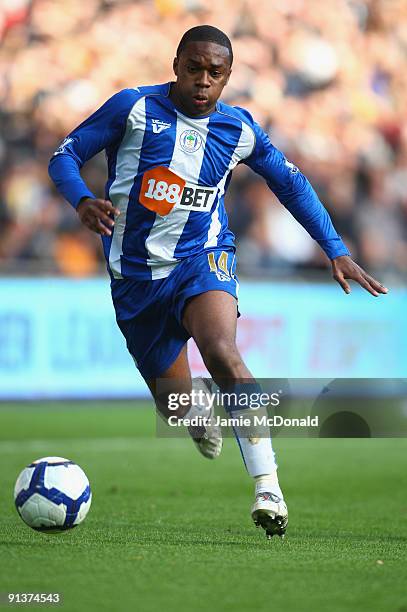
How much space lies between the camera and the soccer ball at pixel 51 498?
201 inches

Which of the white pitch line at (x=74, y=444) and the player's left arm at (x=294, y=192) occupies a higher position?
the white pitch line at (x=74, y=444)

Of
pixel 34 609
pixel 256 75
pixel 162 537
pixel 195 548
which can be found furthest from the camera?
pixel 256 75

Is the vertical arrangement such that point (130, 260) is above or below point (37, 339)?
below

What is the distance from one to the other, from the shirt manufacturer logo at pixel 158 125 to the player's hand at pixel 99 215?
0.84m

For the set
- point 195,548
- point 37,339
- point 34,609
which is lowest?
point 34,609

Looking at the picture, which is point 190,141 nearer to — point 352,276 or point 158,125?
point 158,125

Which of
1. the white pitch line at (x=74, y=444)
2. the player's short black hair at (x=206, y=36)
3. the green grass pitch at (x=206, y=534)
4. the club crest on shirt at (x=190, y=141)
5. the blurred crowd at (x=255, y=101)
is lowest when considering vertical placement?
the green grass pitch at (x=206, y=534)

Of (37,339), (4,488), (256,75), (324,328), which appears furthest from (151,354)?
(256,75)

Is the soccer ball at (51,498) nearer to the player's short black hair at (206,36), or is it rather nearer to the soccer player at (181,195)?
the soccer player at (181,195)

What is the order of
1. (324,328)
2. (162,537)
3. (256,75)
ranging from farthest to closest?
(256,75)
(324,328)
(162,537)

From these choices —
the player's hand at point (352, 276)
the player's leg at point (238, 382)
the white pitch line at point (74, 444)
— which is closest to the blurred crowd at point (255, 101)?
the white pitch line at point (74, 444)

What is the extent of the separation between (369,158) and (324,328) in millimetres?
3227

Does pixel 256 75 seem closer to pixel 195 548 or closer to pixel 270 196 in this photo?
pixel 270 196

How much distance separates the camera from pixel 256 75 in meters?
15.5
